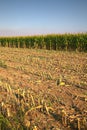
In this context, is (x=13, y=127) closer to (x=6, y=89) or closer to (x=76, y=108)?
(x=76, y=108)

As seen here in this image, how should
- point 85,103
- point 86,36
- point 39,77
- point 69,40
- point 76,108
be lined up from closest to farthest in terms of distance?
point 76,108 → point 85,103 → point 39,77 → point 86,36 → point 69,40

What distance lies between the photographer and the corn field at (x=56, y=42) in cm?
1867

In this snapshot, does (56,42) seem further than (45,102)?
Yes

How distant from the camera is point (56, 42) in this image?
20.8m

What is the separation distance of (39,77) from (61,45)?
1437cm

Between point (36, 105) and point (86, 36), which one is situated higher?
point (86, 36)

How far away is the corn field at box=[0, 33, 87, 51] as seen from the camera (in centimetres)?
1867

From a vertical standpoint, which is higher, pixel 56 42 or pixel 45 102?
pixel 56 42

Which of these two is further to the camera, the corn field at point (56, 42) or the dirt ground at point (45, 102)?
the corn field at point (56, 42)

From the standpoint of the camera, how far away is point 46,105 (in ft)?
12.9

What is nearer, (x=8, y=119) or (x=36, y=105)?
(x=8, y=119)

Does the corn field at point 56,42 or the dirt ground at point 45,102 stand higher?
the corn field at point 56,42

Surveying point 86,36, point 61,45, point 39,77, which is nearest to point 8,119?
point 39,77

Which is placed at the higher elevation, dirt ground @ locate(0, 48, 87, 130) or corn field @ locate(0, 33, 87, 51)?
corn field @ locate(0, 33, 87, 51)
